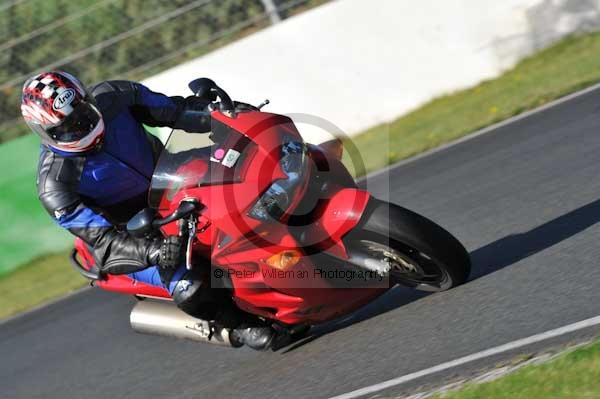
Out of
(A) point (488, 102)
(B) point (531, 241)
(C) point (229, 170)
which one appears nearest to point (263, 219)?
(C) point (229, 170)

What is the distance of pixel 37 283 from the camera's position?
9.38 meters

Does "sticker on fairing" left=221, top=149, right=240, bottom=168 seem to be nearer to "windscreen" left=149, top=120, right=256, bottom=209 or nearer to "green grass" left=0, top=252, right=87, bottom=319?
"windscreen" left=149, top=120, right=256, bottom=209

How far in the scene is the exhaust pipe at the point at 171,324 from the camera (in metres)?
5.63

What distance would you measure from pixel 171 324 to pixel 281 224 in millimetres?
1387

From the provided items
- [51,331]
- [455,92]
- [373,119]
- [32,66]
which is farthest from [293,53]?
[51,331]

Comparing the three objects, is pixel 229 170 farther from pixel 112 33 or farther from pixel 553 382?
pixel 112 33

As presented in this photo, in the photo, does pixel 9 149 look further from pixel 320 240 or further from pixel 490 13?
pixel 320 240

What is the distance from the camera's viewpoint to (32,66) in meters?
10.8

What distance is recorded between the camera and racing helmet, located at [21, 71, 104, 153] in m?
4.99

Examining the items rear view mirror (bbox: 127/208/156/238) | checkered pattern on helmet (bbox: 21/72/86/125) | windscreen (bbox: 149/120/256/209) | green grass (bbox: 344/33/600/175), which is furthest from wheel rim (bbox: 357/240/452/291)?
green grass (bbox: 344/33/600/175)

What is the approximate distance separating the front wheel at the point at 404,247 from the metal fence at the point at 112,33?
6187 millimetres

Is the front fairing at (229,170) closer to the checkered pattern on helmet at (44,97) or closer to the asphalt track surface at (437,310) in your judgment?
the checkered pattern on helmet at (44,97)

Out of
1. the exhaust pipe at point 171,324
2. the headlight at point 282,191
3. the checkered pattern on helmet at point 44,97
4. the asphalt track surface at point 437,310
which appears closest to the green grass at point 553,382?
the asphalt track surface at point 437,310

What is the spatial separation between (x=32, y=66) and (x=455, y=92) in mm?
4958
